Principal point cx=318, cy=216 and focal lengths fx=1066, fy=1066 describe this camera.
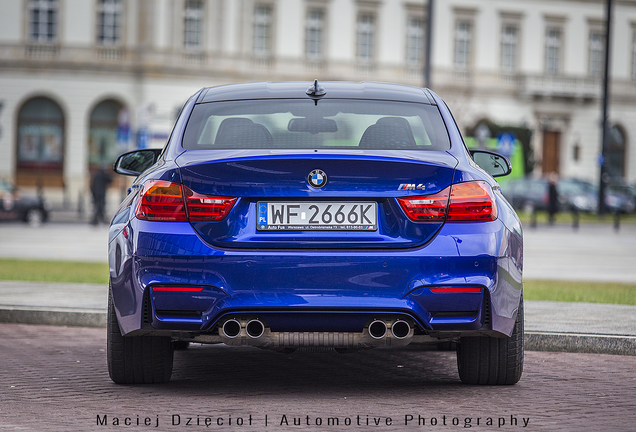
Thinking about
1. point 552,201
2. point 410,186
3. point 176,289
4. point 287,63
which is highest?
point 287,63

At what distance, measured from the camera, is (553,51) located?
56781 mm

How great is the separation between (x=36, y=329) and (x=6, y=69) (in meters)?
40.0

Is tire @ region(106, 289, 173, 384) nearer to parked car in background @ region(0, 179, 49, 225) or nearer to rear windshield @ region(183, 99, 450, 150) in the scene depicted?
rear windshield @ region(183, 99, 450, 150)

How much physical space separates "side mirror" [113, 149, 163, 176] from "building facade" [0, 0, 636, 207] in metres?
33.5

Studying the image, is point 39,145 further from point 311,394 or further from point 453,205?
point 453,205

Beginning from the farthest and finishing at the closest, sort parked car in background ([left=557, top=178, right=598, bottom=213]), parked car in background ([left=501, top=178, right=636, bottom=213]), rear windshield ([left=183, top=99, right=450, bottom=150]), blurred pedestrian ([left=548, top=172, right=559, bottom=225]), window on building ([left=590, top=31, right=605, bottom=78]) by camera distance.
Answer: window on building ([left=590, top=31, right=605, bottom=78]), parked car in background ([left=557, top=178, right=598, bottom=213]), parked car in background ([left=501, top=178, right=636, bottom=213]), blurred pedestrian ([left=548, top=172, right=559, bottom=225]), rear windshield ([left=183, top=99, right=450, bottom=150])

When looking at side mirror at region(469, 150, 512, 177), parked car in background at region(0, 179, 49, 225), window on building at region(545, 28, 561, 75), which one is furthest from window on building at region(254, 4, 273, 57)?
side mirror at region(469, 150, 512, 177)

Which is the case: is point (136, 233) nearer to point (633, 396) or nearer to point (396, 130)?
point (396, 130)

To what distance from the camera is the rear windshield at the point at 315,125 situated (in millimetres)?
5496

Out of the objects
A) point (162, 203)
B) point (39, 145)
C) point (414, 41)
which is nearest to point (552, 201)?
point (414, 41)

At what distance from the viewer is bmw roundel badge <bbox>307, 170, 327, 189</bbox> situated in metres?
4.95

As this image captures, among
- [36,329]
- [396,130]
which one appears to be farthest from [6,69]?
[396,130]

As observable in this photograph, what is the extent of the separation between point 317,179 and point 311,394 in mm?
1248

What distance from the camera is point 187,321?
16.3ft
